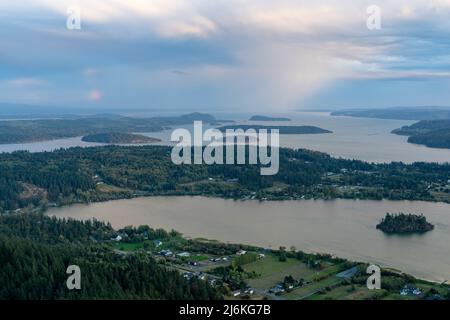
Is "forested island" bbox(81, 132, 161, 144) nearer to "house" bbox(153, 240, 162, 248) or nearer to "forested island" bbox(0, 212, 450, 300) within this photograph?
"forested island" bbox(0, 212, 450, 300)

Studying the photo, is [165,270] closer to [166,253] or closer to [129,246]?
[166,253]

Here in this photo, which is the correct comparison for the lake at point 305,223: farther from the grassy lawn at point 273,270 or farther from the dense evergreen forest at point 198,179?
the grassy lawn at point 273,270

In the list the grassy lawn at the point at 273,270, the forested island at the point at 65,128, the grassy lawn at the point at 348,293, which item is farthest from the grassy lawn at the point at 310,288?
the forested island at the point at 65,128

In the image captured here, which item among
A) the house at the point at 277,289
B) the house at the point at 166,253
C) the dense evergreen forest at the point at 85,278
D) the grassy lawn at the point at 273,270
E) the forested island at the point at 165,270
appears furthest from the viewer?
the house at the point at 166,253

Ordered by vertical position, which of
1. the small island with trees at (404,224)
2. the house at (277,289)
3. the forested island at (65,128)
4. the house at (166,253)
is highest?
the forested island at (65,128)

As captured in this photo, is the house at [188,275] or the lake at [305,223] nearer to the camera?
the house at [188,275]

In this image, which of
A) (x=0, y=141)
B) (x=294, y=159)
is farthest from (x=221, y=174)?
(x=0, y=141)
